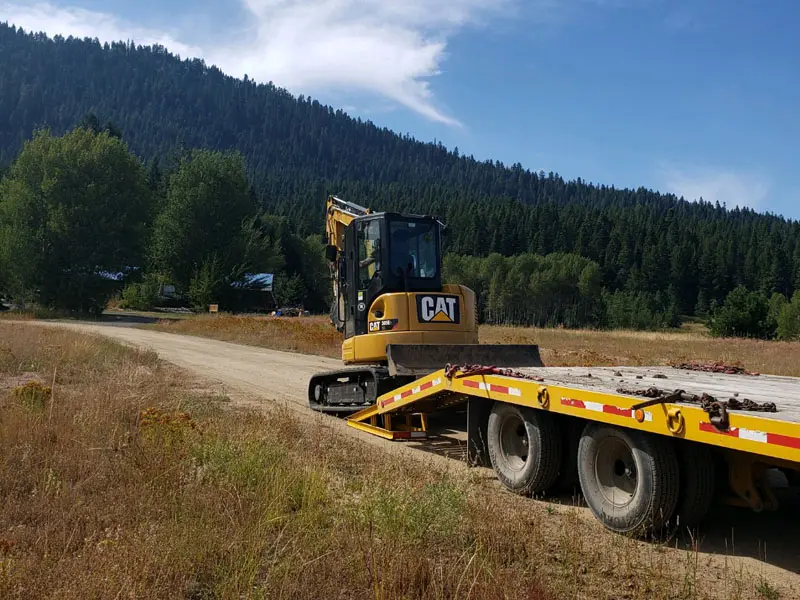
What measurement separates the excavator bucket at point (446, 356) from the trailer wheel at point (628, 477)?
134 inches

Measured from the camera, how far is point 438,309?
33.5 feet

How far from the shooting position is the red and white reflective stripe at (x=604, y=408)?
501 centimetres

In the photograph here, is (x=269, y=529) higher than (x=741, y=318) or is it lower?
lower

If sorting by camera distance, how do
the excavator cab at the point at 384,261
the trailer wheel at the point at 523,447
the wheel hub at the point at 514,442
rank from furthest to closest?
the excavator cab at the point at 384,261, the wheel hub at the point at 514,442, the trailer wheel at the point at 523,447

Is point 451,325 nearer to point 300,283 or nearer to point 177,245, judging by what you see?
point 177,245

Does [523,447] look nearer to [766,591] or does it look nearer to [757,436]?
[766,591]

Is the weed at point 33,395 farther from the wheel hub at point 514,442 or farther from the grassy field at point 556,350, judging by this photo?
the grassy field at point 556,350

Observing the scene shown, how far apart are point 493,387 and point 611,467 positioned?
153 centimetres

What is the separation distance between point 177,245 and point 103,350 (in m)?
44.4

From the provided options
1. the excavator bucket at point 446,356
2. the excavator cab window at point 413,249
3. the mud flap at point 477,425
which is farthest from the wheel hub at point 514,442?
the excavator cab window at point 413,249

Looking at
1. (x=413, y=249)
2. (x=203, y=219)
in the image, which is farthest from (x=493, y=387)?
(x=203, y=219)

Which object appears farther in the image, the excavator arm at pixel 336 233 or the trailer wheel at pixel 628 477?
the excavator arm at pixel 336 233

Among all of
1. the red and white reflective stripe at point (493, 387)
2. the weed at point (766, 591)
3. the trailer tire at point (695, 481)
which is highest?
the red and white reflective stripe at point (493, 387)

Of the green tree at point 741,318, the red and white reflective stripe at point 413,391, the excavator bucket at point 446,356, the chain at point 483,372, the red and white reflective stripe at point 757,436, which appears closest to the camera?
the red and white reflective stripe at point 757,436
